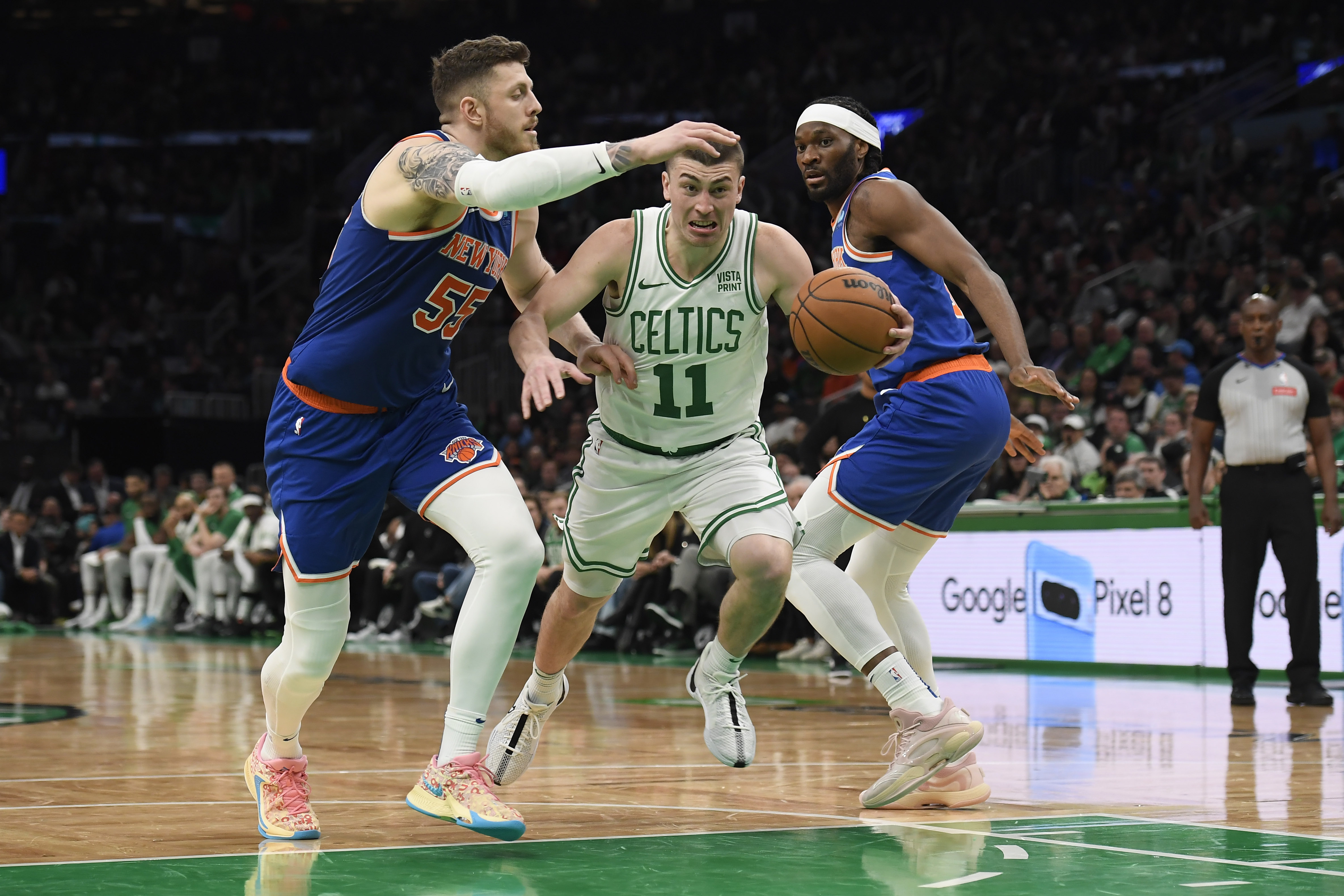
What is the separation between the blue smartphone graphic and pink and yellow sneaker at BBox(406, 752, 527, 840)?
8514 mm

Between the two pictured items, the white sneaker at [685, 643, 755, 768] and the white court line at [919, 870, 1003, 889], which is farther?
the white sneaker at [685, 643, 755, 768]

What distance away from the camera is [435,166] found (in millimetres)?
4512

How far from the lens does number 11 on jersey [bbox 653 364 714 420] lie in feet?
18.0

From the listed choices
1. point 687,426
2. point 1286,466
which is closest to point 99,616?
point 1286,466

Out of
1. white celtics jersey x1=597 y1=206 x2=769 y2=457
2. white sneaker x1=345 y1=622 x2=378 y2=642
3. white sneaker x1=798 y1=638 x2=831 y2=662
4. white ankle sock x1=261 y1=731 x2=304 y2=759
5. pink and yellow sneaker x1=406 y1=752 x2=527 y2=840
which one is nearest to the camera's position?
pink and yellow sneaker x1=406 y1=752 x2=527 y2=840

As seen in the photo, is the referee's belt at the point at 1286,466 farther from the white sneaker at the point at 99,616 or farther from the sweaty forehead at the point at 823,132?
the white sneaker at the point at 99,616

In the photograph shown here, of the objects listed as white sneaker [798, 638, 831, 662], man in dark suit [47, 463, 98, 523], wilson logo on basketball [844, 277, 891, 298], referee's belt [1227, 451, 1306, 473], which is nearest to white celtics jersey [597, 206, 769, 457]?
wilson logo on basketball [844, 277, 891, 298]

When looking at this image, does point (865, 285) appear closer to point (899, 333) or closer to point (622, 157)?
point (899, 333)

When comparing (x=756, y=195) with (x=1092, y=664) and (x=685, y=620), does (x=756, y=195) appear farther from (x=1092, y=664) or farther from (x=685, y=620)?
(x=1092, y=664)

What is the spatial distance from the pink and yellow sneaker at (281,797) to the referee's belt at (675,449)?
1499mm

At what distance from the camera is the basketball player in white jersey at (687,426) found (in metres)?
5.38

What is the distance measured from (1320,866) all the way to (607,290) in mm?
2853

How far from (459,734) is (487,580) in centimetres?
44

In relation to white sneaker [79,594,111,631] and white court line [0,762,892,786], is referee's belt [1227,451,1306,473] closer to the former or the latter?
white court line [0,762,892,786]
